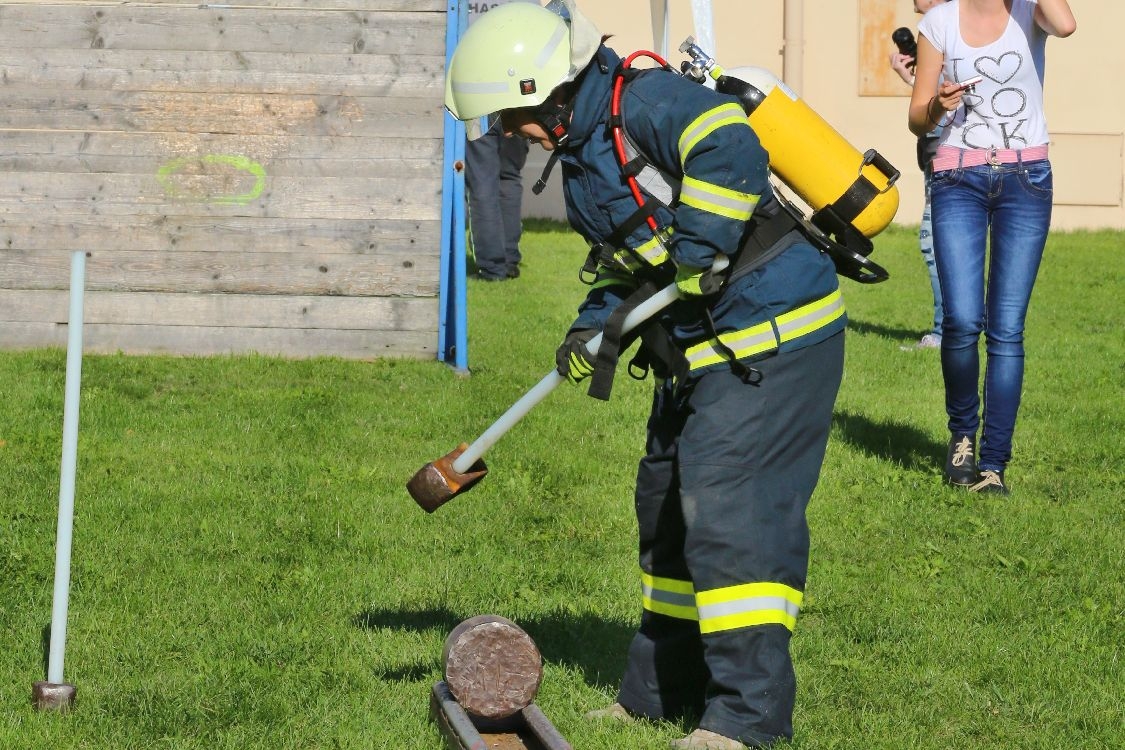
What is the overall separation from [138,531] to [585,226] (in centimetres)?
265

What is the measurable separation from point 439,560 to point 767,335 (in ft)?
6.83

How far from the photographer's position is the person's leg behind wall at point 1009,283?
20.9 ft

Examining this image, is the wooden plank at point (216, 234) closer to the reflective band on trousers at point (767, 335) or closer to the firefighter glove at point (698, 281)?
the reflective band on trousers at point (767, 335)

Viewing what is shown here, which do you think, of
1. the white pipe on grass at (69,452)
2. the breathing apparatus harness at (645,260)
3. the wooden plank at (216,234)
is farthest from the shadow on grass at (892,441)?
the white pipe on grass at (69,452)

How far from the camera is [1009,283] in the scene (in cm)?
642

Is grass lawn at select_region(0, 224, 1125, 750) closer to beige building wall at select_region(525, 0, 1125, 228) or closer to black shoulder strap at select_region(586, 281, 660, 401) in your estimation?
black shoulder strap at select_region(586, 281, 660, 401)

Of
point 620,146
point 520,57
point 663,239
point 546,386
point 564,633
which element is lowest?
point 564,633

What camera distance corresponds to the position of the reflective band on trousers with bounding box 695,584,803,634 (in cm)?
378

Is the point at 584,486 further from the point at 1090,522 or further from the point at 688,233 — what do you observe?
the point at 688,233

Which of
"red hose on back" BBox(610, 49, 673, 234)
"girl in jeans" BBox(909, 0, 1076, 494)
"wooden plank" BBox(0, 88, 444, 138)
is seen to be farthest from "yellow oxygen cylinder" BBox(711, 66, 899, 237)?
"wooden plank" BBox(0, 88, 444, 138)

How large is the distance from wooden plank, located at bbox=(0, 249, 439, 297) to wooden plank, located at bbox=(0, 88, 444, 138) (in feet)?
2.50

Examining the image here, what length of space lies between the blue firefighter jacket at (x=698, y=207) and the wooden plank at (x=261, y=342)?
16.8ft

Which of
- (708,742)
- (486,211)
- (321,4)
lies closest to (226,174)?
(321,4)

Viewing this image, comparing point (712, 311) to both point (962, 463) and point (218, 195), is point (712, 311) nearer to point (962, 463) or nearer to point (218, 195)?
point (962, 463)
